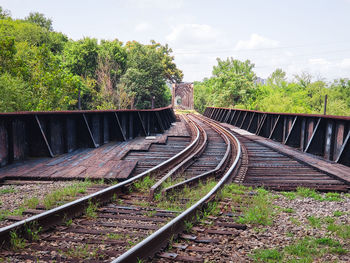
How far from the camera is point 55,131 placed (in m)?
7.87

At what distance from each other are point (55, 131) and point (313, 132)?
7874mm

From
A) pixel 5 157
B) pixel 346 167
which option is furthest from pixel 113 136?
pixel 346 167

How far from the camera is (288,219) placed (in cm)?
395

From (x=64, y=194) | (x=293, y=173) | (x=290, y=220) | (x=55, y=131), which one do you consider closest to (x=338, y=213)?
(x=290, y=220)

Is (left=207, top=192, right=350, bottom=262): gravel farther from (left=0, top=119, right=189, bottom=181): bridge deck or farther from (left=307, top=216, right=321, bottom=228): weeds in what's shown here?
(left=0, top=119, right=189, bottom=181): bridge deck

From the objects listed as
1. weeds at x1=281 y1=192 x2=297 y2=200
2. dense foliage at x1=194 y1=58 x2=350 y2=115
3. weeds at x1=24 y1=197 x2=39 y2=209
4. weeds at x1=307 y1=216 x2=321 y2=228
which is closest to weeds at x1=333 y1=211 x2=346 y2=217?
weeds at x1=307 y1=216 x2=321 y2=228

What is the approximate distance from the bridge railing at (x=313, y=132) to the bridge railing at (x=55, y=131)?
6.54 m

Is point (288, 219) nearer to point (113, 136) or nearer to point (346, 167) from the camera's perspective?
point (346, 167)

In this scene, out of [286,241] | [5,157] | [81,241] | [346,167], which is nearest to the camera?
[81,241]

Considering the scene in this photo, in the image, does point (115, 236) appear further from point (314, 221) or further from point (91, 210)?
point (314, 221)

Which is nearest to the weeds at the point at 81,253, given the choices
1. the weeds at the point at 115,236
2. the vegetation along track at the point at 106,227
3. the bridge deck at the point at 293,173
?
the vegetation along track at the point at 106,227

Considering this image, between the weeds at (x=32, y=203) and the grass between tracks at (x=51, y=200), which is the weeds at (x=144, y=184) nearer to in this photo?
the grass between tracks at (x=51, y=200)

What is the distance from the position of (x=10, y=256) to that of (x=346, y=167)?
728 cm

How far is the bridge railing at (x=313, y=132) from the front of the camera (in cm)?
762
